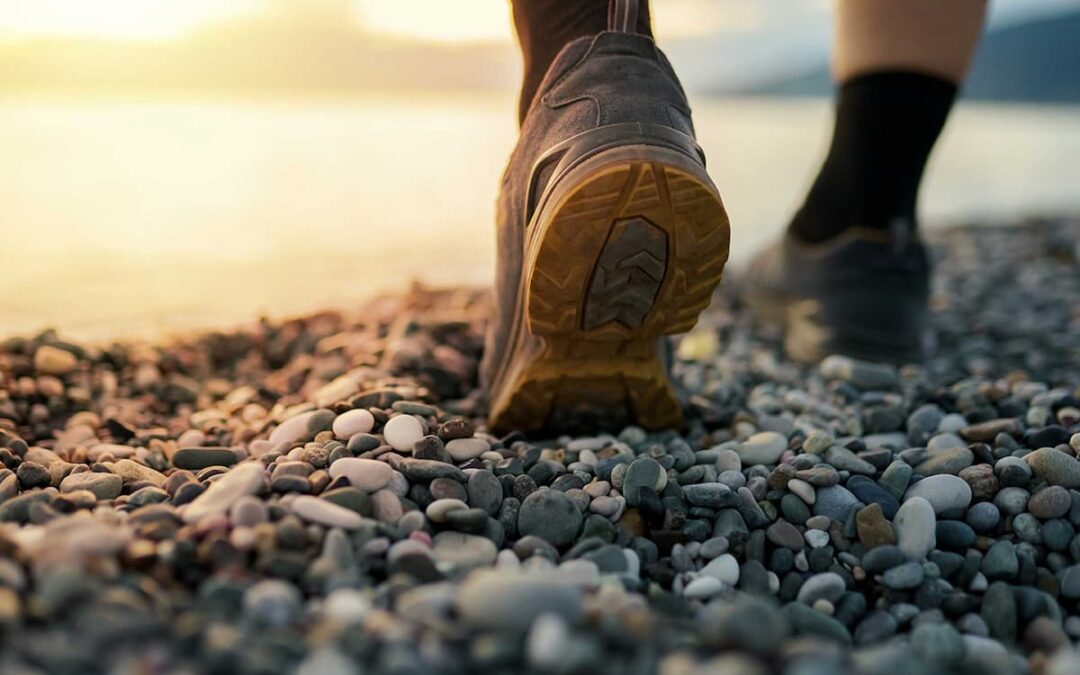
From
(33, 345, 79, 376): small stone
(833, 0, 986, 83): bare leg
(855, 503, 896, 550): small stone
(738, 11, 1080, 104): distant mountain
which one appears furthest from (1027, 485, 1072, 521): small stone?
(738, 11, 1080, 104): distant mountain

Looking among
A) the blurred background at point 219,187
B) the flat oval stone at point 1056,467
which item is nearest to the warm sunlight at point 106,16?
the blurred background at point 219,187

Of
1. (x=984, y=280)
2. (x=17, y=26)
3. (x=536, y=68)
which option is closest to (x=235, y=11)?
(x=17, y=26)

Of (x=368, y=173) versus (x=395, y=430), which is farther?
(x=368, y=173)

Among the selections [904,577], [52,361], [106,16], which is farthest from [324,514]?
[106,16]

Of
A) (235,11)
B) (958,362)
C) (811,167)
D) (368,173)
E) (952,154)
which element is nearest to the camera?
(958,362)

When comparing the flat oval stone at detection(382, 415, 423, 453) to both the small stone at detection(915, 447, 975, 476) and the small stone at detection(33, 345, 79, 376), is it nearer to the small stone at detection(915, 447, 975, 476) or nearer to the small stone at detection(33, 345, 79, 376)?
the small stone at detection(915, 447, 975, 476)

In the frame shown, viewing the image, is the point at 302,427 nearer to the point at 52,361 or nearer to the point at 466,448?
the point at 466,448

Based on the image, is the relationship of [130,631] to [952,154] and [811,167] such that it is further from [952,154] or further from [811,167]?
[952,154]

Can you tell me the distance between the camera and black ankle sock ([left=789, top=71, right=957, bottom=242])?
6.85ft

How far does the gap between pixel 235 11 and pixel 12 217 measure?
3.64ft

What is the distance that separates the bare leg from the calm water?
60.6 inches

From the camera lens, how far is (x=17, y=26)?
2.44m

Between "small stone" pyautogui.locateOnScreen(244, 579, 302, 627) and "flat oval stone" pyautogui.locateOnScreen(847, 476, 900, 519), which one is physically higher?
"flat oval stone" pyautogui.locateOnScreen(847, 476, 900, 519)

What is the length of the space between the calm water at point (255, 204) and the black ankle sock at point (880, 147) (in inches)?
52.7
